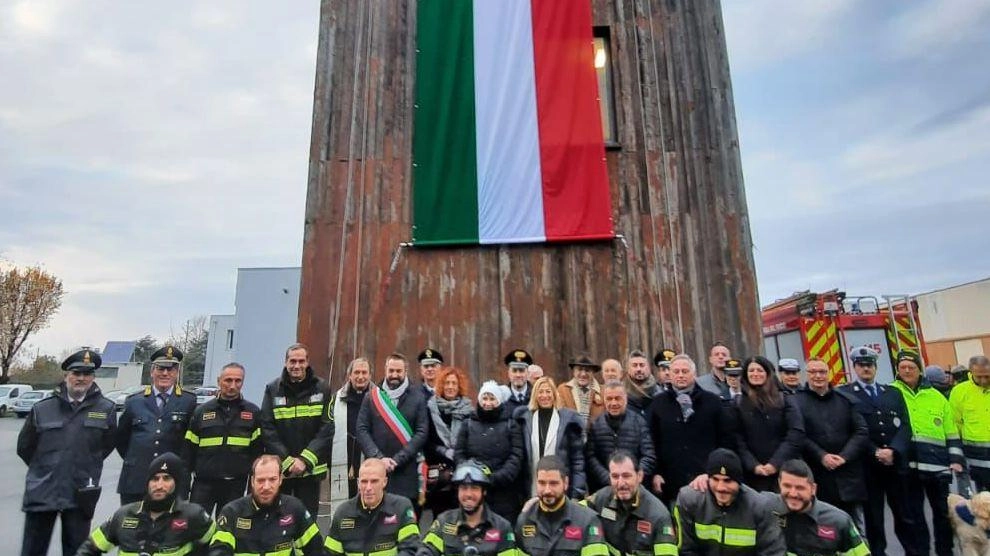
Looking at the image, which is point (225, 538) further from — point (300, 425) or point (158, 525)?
point (300, 425)

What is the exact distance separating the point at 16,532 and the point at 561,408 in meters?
7.05

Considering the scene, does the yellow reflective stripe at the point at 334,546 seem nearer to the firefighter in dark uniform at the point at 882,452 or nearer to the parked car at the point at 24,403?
the firefighter in dark uniform at the point at 882,452

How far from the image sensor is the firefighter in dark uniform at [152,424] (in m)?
4.91

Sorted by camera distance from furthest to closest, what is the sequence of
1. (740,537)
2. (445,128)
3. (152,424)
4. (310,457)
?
(445,128) < (152,424) < (310,457) < (740,537)

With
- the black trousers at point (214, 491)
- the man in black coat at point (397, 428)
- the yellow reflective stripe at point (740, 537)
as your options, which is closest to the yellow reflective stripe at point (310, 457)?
the man in black coat at point (397, 428)

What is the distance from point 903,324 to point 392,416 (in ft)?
34.8

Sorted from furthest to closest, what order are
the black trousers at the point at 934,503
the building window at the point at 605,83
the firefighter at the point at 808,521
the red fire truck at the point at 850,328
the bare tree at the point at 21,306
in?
1. the bare tree at the point at 21,306
2. the red fire truck at the point at 850,328
3. the building window at the point at 605,83
4. the black trousers at the point at 934,503
5. the firefighter at the point at 808,521

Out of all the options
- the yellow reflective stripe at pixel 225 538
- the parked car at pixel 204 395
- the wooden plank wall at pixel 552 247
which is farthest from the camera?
the wooden plank wall at pixel 552 247

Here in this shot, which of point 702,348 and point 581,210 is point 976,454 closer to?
point 702,348

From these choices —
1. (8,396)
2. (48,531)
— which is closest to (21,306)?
(8,396)

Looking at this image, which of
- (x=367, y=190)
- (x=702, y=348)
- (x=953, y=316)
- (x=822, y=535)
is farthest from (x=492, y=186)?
(x=953, y=316)

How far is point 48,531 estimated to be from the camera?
4691 millimetres

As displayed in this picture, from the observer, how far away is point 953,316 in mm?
30469

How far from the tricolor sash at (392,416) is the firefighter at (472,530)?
0.91 metres
